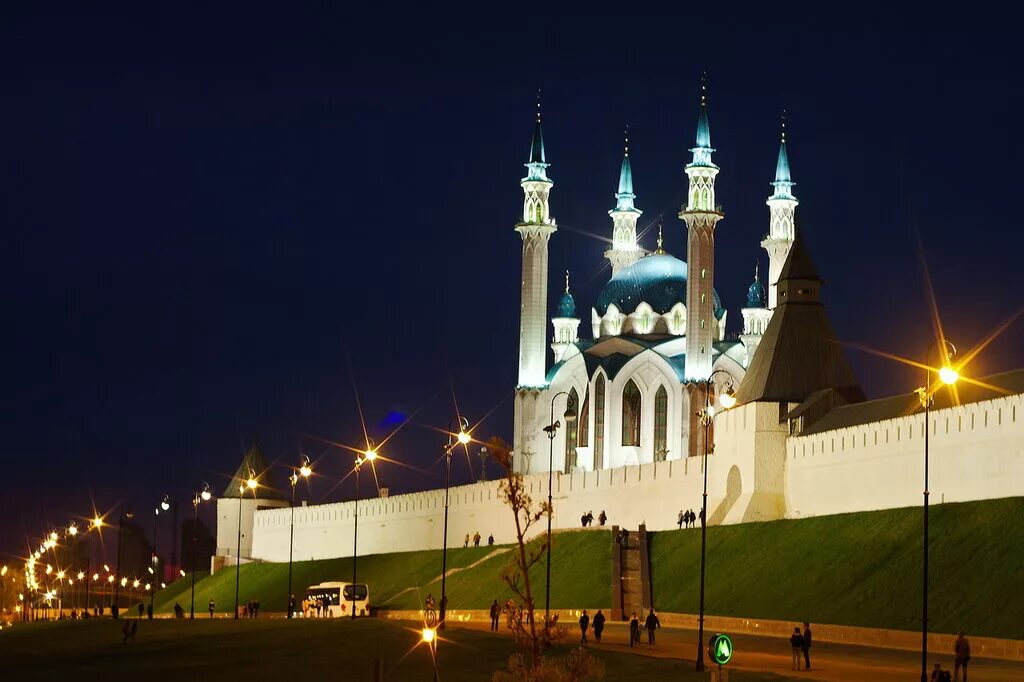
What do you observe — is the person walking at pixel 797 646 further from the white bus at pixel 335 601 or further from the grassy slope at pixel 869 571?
the white bus at pixel 335 601

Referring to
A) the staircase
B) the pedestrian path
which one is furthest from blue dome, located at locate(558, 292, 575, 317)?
the staircase

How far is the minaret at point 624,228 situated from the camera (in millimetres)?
102812

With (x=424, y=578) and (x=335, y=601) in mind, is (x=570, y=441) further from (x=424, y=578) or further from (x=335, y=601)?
(x=335, y=601)

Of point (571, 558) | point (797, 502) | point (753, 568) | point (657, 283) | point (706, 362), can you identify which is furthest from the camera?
point (657, 283)

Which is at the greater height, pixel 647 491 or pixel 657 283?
pixel 657 283

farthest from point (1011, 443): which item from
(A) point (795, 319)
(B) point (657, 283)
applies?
(B) point (657, 283)

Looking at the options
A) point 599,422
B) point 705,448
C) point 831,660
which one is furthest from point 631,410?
point 831,660

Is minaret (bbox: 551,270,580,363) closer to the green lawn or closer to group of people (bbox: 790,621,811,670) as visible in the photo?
the green lawn

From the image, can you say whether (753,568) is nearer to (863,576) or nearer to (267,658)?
(863,576)

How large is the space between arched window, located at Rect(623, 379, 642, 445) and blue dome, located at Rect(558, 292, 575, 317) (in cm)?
1506

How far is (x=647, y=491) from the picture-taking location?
225ft

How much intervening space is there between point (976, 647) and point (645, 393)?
50.9 meters

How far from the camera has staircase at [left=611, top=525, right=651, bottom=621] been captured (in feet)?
183

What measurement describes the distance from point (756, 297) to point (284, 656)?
2072 inches
